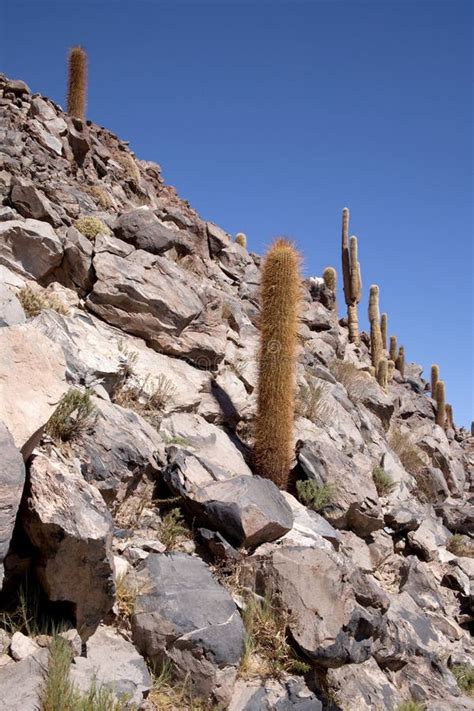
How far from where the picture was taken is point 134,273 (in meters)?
8.07

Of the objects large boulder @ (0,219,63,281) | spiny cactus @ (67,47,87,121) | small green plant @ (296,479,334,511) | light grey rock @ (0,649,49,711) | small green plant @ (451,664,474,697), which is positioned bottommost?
small green plant @ (451,664,474,697)

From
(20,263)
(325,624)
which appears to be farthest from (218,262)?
(325,624)

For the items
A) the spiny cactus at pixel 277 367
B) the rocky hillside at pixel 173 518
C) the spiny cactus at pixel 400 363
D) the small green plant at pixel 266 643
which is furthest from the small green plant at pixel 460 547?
the spiny cactus at pixel 400 363

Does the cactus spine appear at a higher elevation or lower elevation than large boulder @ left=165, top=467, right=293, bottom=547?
higher

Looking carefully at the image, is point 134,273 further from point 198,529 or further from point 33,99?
point 33,99

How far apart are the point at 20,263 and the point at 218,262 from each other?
766 cm

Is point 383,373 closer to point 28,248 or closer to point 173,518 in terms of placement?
point 28,248

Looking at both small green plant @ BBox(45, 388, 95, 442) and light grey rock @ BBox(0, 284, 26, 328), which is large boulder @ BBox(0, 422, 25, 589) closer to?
small green plant @ BBox(45, 388, 95, 442)

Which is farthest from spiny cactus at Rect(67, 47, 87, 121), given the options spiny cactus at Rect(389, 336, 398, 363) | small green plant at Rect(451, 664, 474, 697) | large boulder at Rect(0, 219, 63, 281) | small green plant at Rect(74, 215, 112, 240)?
spiny cactus at Rect(389, 336, 398, 363)

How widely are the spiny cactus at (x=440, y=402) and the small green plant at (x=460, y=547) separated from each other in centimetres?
1382

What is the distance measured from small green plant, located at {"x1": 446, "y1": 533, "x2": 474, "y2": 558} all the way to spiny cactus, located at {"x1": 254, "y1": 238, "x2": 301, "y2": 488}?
179 inches

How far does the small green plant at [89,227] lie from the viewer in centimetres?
859

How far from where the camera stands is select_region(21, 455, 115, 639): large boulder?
3.34m

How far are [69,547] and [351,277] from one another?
697 inches
